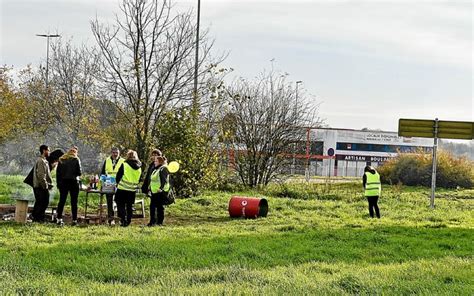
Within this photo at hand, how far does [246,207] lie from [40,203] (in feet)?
17.5

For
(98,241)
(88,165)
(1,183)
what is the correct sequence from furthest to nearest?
1. (88,165)
2. (1,183)
3. (98,241)

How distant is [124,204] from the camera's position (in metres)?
15.9

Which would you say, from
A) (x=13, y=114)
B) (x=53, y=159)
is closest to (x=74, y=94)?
(x=13, y=114)

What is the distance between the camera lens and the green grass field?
880cm

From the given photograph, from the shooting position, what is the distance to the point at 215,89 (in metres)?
26.1

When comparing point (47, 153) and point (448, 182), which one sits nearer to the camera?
point (47, 153)

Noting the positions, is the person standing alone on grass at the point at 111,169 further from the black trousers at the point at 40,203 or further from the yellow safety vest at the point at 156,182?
the black trousers at the point at 40,203

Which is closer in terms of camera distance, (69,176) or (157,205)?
(69,176)

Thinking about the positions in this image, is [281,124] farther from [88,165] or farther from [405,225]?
[405,225]

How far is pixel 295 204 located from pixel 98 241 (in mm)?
10842

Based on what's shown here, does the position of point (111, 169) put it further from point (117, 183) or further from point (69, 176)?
point (69, 176)

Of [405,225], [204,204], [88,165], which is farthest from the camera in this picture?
[88,165]

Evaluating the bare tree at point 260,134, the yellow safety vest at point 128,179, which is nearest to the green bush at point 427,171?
the bare tree at point 260,134

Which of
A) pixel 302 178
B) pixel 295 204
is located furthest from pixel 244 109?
pixel 295 204
